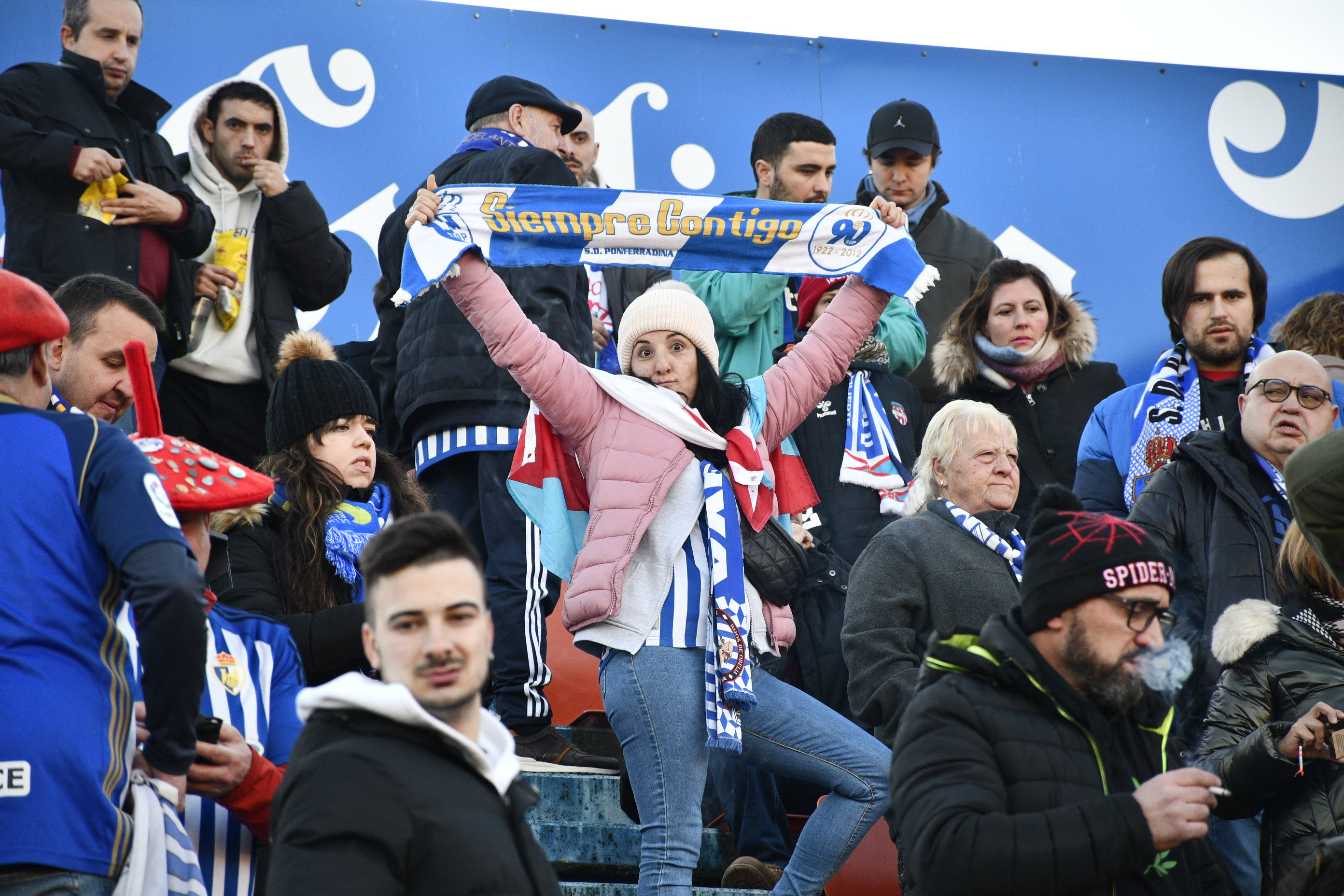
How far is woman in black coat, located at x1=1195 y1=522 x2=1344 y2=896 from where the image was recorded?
3676 mm

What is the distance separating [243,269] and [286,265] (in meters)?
0.17

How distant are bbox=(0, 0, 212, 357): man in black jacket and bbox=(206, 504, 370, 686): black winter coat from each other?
1.84 meters

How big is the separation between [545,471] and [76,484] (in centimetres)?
189

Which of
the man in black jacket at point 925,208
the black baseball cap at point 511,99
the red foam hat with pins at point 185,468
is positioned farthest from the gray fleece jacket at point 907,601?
the man in black jacket at point 925,208

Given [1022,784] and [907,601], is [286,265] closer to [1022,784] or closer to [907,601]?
[907,601]

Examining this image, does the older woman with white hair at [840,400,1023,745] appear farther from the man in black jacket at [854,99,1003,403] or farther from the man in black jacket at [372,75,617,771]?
the man in black jacket at [854,99,1003,403]

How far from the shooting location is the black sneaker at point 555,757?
16.0ft

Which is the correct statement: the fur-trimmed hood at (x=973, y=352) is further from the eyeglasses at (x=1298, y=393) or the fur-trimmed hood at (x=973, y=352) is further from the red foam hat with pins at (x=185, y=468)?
the red foam hat with pins at (x=185, y=468)

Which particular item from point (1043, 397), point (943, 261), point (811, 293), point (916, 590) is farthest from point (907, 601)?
point (943, 261)

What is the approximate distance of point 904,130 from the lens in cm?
675

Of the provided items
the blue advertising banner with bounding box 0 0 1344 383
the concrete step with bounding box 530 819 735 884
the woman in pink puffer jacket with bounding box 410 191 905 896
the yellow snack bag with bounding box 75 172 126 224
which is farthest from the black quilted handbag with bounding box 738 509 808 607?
the blue advertising banner with bounding box 0 0 1344 383

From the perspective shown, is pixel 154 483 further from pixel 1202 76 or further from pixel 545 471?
pixel 1202 76

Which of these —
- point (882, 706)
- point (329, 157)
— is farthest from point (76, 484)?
point (329, 157)

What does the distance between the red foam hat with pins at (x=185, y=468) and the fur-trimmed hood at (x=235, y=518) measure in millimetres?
604
